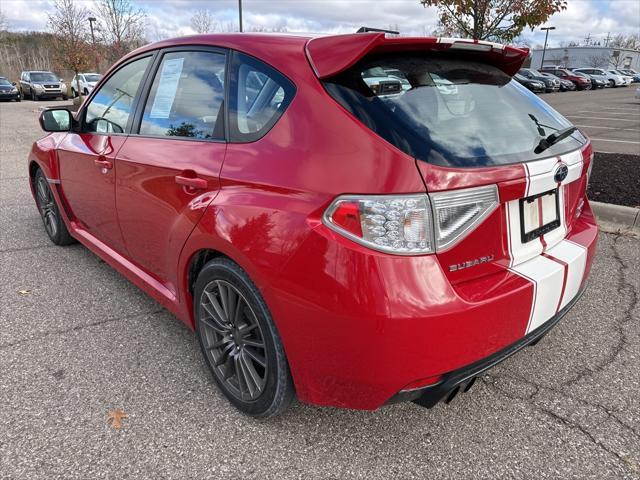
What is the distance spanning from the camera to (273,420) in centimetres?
224

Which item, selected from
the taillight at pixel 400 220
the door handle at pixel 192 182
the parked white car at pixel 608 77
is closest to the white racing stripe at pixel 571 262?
the taillight at pixel 400 220

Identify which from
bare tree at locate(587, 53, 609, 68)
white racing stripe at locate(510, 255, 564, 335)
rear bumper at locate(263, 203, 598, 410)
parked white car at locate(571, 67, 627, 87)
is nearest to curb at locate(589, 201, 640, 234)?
white racing stripe at locate(510, 255, 564, 335)

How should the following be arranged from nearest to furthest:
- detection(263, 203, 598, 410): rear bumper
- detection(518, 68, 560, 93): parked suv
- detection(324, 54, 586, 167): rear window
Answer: detection(263, 203, 598, 410): rear bumper, detection(324, 54, 586, 167): rear window, detection(518, 68, 560, 93): parked suv

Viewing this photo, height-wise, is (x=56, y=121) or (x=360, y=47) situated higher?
(x=360, y=47)

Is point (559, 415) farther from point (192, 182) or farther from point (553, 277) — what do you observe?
point (192, 182)

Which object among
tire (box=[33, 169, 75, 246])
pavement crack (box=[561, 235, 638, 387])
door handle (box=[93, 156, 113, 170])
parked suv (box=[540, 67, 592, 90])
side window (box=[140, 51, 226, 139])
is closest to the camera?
side window (box=[140, 51, 226, 139])

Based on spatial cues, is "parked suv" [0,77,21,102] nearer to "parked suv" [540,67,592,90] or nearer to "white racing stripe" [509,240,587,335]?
Answer: "white racing stripe" [509,240,587,335]

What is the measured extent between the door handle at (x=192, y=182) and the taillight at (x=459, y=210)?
1.04m

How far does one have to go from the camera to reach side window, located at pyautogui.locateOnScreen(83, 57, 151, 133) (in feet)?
9.62

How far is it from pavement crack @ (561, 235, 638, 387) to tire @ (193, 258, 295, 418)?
151cm

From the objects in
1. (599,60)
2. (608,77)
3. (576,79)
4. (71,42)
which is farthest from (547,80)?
(599,60)

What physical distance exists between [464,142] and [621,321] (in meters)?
2.07

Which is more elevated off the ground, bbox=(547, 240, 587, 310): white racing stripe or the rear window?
the rear window

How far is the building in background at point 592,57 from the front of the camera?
77.7 metres
